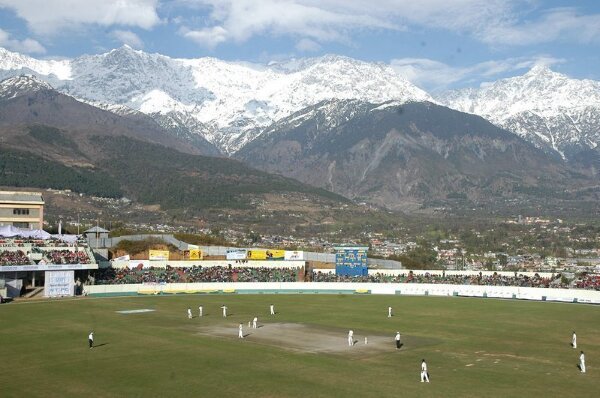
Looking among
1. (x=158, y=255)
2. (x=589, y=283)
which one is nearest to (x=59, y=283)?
(x=158, y=255)

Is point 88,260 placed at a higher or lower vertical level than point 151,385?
higher

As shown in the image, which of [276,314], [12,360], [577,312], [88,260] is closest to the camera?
[12,360]

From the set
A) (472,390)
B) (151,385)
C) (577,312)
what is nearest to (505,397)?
(472,390)

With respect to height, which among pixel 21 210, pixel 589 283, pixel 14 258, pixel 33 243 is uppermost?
pixel 21 210

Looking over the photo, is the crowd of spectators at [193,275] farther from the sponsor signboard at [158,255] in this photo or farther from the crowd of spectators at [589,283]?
the crowd of spectators at [589,283]

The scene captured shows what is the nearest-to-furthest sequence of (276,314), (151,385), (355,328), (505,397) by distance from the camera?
(505,397), (151,385), (355,328), (276,314)

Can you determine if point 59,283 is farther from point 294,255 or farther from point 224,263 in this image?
point 294,255

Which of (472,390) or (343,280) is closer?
(472,390)

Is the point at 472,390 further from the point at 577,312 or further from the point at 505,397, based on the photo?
the point at 577,312
